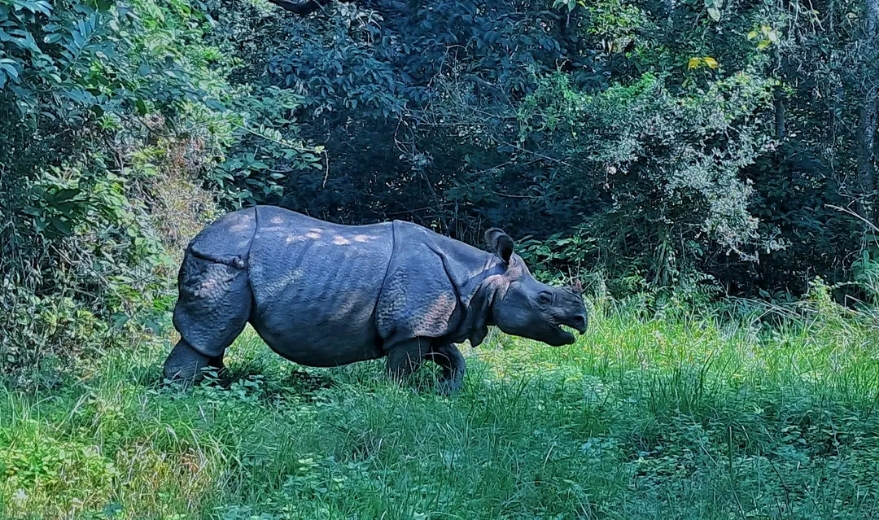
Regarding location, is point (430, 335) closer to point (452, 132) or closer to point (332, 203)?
point (452, 132)

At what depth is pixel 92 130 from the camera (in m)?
8.23

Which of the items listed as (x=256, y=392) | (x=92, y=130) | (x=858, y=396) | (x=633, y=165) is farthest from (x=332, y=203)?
(x=858, y=396)

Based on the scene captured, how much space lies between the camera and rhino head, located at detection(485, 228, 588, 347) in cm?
684

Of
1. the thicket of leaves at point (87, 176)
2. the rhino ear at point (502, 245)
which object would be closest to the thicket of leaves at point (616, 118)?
the thicket of leaves at point (87, 176)

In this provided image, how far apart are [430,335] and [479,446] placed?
121cm

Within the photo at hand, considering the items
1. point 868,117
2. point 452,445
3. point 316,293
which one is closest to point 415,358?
point 316,293

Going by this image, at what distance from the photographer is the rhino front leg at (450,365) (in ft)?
22.6

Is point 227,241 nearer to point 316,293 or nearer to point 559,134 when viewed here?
point 316,293

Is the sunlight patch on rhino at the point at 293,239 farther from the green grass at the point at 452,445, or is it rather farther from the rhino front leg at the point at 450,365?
the rhino front leg at the point at 450,365

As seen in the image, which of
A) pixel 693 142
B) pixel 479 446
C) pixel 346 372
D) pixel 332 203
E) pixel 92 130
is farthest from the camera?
pixel 332 203

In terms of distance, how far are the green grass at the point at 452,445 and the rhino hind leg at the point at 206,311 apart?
0.29m

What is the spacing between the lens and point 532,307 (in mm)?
6816

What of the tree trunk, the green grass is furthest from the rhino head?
the tree trunk

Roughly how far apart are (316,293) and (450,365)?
108cm
